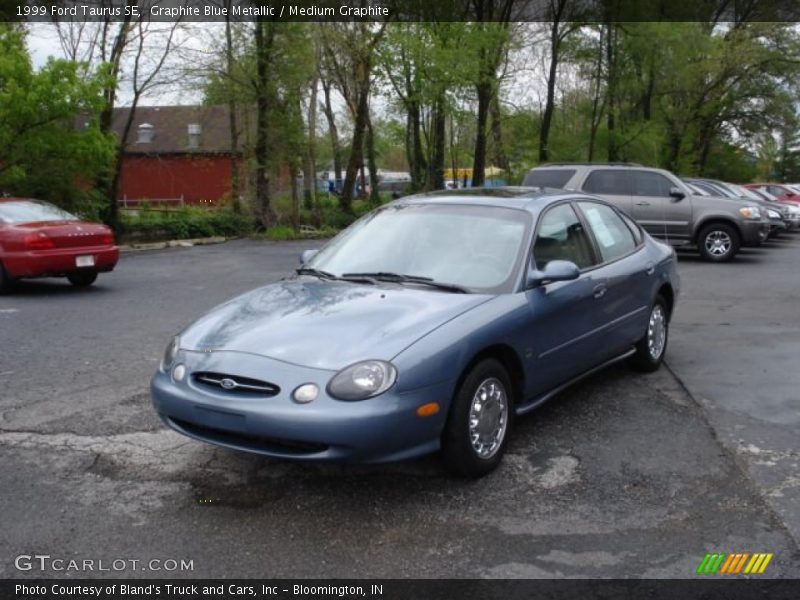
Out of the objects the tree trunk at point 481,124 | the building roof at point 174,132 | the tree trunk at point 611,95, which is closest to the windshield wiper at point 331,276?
the tree trunk at point 481,124

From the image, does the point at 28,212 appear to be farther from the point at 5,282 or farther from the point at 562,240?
the point at 562,240

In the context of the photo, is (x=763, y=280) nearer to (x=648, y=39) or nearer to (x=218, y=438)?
(x=218, y=438)

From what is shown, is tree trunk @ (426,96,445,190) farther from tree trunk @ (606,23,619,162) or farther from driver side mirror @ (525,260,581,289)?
driver side mirror @ (525,260,581,289)

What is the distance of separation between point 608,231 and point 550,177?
9629 mm

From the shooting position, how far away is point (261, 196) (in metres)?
26.8

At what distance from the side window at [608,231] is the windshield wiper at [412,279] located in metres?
1.67

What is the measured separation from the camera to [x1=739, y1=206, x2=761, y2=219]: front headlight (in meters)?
15.8

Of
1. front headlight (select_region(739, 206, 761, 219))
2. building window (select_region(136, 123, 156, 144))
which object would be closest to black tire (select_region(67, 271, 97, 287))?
front headlight (select_region(739, 206, 761, 219))

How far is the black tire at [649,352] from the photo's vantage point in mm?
6582

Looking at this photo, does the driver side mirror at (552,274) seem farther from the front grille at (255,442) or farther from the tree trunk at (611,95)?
the tree trunk at (611,95)

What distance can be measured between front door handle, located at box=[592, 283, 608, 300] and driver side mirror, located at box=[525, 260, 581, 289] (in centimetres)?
65

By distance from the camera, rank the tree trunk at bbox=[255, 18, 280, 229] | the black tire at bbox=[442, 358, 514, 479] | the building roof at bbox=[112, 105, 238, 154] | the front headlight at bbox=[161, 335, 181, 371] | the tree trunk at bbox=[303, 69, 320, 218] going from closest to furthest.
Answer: the black tire at bbox=[442, 358, 514, 479], the front headlight at bbox=[161, 335, 181, 371], the tree trunk at bbox=[255, 18, 280, 229], the tree trunk at bbox=[303, 69, 320, 218], the building roof at bbox=[112, 105, 238, 154]
